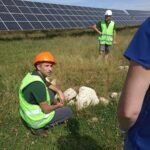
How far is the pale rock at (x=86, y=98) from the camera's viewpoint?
20.6 ft

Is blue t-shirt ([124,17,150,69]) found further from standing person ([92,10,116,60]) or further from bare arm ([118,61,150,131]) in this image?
standing person ([92,10,116,60])

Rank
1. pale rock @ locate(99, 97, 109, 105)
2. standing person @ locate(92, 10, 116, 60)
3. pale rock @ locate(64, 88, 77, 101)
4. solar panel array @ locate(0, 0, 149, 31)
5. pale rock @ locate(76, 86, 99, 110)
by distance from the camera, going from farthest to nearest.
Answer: solar panel array @ locate(0, 0, 149, 31)
standing person @ locate(92, 10, 116, 60)
pale rock @ locate(64, 88, 77, 101)
pale rock @ locate(99, 97, 109, 105)
pale rock @ locate(76, 86, 99, 110)

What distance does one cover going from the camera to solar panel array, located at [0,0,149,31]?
19.0 metres

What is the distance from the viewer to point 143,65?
5.72 ft

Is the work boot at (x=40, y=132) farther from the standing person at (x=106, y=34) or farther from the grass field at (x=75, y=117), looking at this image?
the standing person at (x=106, y=34)

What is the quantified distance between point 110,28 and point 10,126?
19.2ft

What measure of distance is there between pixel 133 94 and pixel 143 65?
0.59 ft

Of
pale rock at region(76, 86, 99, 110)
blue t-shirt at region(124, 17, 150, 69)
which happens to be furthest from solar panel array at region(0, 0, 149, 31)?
blue t-shirt at region(124, 17, 150, 69)

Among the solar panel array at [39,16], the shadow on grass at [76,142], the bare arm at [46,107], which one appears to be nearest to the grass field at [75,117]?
the shadow on grass at [76,142]

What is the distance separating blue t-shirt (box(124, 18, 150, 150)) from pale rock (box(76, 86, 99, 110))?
13.9 ft

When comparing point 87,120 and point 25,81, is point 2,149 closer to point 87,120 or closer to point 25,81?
point 25,81

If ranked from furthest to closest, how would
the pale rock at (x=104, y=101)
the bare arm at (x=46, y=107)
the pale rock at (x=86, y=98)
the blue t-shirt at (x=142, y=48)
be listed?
the pale rock at (x=104, y=101) → the pale rock at (x=86, y=98) → the bare arm at (x=46, y=107) → the blue t-shirt at (x=142, y=48)

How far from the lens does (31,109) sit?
5273mm

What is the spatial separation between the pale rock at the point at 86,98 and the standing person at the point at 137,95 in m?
4.18
